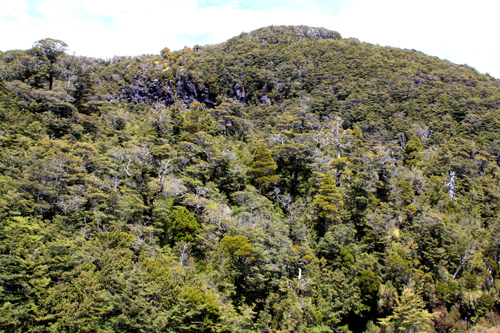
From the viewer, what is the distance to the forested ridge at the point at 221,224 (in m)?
15.3

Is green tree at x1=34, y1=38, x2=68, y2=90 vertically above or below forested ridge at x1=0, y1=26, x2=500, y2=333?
above

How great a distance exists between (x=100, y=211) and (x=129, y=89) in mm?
62351

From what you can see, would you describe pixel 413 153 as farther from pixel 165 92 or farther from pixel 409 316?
pixel 165 92

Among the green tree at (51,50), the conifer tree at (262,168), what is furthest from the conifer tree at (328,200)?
the green tree at (51,50)

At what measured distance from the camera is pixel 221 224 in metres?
22.7

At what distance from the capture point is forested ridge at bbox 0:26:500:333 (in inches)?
602

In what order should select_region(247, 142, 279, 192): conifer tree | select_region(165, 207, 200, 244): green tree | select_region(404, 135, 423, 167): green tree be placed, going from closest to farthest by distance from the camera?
select_region(165, 207, 200, 244): green tree
select_region(247, 142, 279, 192): conifer tree
select_region(404, 135, 423, 167): green tree

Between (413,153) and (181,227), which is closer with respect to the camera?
(181,227)

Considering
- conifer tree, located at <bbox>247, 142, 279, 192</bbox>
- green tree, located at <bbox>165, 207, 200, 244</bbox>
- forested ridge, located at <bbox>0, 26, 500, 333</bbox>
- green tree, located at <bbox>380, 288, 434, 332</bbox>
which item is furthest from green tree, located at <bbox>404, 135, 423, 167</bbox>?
green tree, located at <bbox>165, 207, 200, 244</bbox>

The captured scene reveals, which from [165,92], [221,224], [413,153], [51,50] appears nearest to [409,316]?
[221,224]

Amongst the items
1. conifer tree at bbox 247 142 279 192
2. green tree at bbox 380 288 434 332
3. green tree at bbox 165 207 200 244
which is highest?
conifer tree at bbox 247 142 279 192

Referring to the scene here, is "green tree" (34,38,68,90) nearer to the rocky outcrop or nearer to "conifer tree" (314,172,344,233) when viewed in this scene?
"conifer tree" (314,172,344,233)

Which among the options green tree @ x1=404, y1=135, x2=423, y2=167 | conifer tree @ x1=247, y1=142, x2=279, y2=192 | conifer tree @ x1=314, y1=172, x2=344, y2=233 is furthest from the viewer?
green tree @ x1=404, y1=135, x2=423, y2=167

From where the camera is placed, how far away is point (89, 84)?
34625 mm
